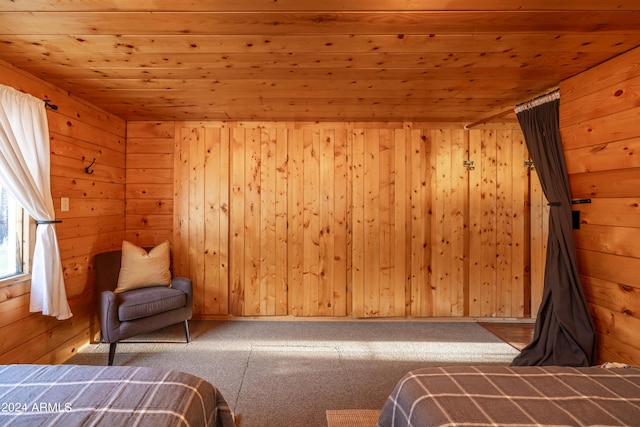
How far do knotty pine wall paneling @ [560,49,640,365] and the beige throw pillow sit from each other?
3.56m

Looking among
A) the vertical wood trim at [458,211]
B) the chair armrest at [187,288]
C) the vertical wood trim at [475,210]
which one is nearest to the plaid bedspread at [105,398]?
the chair armrest at [187,288]

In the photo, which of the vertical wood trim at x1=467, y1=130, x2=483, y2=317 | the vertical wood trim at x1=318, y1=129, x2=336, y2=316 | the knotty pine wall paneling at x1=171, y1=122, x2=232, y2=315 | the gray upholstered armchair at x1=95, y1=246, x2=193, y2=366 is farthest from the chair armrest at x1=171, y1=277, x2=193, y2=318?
the vertical wood trim at x1=467, y1=130, x2=483, y2=317

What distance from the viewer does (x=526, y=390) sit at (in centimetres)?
112

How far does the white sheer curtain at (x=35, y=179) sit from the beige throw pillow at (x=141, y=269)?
54cm

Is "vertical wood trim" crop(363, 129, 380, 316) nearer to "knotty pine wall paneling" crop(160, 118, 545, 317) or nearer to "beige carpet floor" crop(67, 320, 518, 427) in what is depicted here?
"knotty pine wall paneling" crop(160, 118, 545, 317)

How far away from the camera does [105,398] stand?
3.32ft

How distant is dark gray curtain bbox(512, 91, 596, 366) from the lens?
1.99 metres

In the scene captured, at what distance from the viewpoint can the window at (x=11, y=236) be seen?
6.89 ft

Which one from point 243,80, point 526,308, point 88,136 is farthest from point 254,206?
point 526,308

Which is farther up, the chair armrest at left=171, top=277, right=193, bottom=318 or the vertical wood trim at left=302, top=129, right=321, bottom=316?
the vertical wood trim at left=302, top=129, right=321, bottom=316

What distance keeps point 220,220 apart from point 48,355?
1.81 metres

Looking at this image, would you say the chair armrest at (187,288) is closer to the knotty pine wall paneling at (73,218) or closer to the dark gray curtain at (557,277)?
the knotty pine wall paneling at (73,218)

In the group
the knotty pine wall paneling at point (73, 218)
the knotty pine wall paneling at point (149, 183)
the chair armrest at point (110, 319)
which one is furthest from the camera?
the knotty pine wall paneling at point (149, 183)

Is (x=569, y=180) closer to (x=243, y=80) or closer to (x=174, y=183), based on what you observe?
(x=243, y=80)
